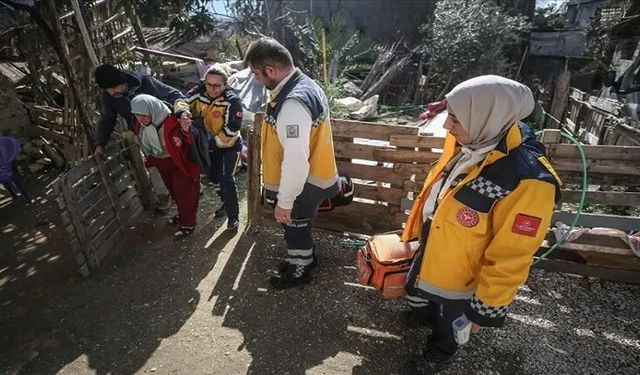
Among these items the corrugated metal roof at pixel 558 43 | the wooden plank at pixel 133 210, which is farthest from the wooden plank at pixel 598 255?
the corrugated metal roof at pixel 558 43

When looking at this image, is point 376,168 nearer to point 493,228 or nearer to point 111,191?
point 493,228

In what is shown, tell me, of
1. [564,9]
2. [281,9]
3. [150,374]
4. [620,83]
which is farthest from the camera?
[564,9]

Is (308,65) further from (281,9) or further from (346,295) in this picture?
(346,295)

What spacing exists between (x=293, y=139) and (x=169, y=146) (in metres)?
1.77

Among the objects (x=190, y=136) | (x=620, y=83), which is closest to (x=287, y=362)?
(x=190, y=136)

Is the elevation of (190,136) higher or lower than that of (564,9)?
lower

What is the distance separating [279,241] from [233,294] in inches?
36.6

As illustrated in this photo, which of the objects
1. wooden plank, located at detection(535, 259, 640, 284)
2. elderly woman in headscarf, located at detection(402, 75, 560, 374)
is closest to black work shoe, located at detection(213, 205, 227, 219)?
elderly woman in headscarf, located at detection(402, 75, 560, 374)

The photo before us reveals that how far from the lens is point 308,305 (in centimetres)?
314

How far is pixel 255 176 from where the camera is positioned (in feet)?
13.5

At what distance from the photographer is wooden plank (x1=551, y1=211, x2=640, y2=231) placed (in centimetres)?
315

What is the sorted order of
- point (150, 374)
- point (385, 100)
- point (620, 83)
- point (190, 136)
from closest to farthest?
point (150, 374) < point (190, 136) < point (620, 83) < point (385, 100)

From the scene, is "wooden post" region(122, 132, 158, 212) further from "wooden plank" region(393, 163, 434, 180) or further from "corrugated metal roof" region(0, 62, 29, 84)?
"corrugated metal roof" region(0, 62, 29, 84)

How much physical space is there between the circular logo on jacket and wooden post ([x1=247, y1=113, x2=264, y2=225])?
8.14ft
